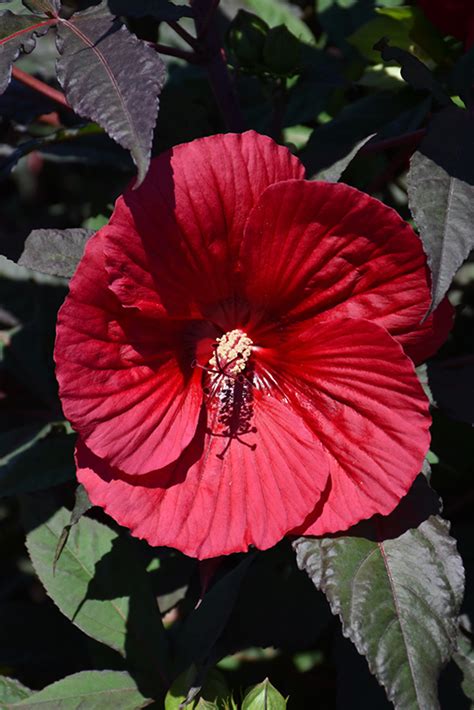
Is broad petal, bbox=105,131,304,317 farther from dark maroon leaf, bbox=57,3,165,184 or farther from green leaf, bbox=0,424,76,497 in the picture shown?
green leaf, bbox=0,424,76,497

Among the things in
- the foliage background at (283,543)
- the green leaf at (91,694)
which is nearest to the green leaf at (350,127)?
the foliage background at (283,543)

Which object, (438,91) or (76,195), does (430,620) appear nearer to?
(438,91)

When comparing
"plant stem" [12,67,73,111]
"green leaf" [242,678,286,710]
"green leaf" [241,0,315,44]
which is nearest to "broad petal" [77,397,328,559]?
"green leaf" [242,678,286,710]

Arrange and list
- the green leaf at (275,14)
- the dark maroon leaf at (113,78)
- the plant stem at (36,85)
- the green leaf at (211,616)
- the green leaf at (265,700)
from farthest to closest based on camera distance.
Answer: the green leaf at (275,14) < the plant stem at (36,85) < the green leaf at (211,616) < the green leaf at (265,700) < the dark maroon leaf at (113,78)

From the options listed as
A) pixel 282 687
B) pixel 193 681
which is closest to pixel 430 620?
pixel 193 681

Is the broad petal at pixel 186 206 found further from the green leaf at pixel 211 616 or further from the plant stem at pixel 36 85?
the plant stem at pixel 36 85

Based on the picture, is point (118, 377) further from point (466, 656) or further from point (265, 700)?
point (466, 656)
